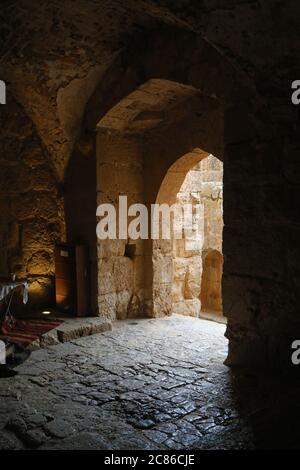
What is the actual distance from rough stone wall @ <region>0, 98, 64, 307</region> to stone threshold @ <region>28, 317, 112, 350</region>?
820 mm

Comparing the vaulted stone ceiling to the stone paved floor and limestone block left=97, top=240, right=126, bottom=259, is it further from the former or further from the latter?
the stone paved floor

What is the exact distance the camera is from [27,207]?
530 cm

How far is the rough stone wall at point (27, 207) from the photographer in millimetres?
5133

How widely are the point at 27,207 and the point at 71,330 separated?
5.71 ft

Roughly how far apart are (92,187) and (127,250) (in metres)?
0.95

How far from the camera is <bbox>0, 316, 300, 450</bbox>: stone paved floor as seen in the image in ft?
8.13

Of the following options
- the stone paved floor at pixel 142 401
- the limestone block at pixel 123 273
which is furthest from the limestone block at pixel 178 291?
the stone paved floor at pixel 142 401

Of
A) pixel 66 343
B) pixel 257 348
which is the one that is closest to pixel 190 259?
pixel 66 343

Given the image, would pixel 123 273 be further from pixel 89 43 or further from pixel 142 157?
pixel 89 43

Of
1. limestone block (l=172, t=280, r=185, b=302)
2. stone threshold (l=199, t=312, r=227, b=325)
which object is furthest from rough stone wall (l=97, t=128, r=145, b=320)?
stone threshold (l=199, t=312, r=227, b=325)

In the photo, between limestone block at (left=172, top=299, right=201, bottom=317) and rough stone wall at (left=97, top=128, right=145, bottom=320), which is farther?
limestone block at (left=172, top=299, right=201, bottom=317)

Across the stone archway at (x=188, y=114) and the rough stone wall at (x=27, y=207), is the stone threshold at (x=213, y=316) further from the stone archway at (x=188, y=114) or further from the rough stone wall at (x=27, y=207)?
the rough stone wall at (x=27, y=207)

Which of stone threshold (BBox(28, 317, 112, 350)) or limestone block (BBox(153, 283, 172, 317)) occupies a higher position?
limestone block (BBox(153, 283, 172, 317))

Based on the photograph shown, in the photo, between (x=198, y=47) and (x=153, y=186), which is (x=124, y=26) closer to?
(x=198, y=47)
